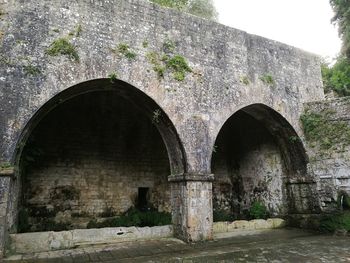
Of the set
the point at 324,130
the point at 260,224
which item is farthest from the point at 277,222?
the point at 324,130

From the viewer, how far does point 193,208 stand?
22.5 feet

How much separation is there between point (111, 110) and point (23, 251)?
4878mm

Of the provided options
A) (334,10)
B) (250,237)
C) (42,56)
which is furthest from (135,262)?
(334,10)

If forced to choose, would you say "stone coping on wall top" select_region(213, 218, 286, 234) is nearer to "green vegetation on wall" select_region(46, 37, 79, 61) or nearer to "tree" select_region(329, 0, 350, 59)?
"green vegetation on wall" select_region(46, 37, 79, 61)

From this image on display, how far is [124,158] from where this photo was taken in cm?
967

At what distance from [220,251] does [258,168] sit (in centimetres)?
510

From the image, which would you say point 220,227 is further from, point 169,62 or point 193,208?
point 169,62

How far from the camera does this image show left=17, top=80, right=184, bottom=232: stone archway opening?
309 inches

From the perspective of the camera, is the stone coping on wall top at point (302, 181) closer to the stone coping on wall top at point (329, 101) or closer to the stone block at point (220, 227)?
the stone coping on wall top at point (329, 101)

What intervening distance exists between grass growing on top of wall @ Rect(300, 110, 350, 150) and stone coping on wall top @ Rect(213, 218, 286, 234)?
8.45 feet

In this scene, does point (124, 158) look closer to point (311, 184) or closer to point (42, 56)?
point (42, 56)

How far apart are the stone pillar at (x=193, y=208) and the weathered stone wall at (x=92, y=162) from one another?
9.14 feet

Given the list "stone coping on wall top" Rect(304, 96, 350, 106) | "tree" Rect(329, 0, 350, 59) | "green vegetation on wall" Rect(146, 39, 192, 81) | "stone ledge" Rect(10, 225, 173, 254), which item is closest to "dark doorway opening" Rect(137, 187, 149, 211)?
"stone ledge" Rect(10, 225, 173, 254)

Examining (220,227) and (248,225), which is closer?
(220,227)
